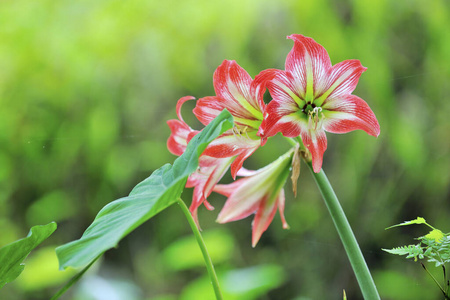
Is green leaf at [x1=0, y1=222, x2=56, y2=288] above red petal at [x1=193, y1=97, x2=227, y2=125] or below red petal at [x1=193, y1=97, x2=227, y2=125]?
below

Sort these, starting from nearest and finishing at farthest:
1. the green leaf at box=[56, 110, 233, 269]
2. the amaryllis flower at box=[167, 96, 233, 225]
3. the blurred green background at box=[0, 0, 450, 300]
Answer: the green leaf at box=[56, 110, 233, 269] → the amaryllis flower at box=[167, 96, 233, 225] → the blurred green background at box=[0, 0, 450, 300]

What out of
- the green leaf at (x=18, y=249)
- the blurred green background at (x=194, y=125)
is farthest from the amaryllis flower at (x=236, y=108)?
the blurred green background at (x=194, y=125)

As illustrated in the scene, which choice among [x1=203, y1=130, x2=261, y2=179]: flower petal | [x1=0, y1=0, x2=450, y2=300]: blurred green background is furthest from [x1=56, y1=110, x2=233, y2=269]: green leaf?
[x1=0, y1=0, x2=450, y2=300]: blurred green background

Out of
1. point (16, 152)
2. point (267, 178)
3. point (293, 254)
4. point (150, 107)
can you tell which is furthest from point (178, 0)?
point (267, 178)

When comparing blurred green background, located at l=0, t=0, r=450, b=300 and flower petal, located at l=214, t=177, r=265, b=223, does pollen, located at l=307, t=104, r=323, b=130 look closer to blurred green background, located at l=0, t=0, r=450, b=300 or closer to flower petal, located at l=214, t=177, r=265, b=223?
flower petal, located at l=214, t=177, r=265, b=223

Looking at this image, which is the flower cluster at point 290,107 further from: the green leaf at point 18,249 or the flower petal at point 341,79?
the green leaf at point 18,249

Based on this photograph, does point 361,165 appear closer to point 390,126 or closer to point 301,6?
point 390,126
